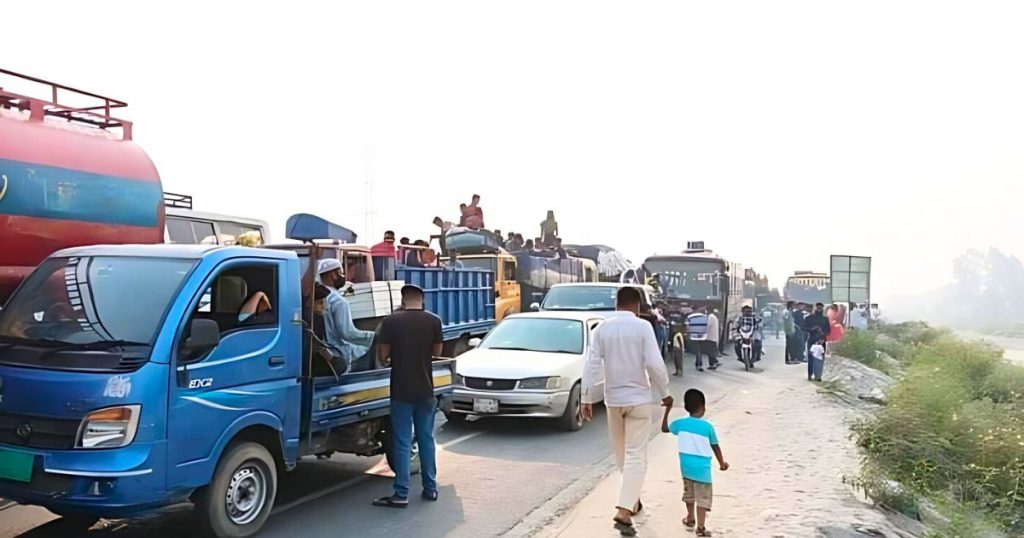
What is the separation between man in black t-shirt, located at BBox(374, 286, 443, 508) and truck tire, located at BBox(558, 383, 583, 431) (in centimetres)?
380

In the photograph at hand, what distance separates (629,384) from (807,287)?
1718 inches

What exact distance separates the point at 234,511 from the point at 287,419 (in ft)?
2.44

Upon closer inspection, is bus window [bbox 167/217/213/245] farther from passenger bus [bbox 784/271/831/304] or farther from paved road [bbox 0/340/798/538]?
passenger bus [bbox 784/271/831/304]

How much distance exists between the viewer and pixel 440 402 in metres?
8.26

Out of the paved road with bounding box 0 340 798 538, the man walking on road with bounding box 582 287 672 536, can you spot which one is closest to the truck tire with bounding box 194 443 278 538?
the paved road with bounding box 0 340 798 538

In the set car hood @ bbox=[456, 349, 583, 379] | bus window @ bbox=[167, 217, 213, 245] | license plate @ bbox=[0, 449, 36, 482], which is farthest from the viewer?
bus window @ bbox=[167, 217, 213, 245]

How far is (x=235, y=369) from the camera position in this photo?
5.57 meters

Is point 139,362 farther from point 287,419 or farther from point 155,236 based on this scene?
point 155,236

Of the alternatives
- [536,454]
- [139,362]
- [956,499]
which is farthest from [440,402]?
[956,499]

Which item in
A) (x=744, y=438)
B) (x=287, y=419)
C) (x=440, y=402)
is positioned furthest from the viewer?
(x=744, y=438)

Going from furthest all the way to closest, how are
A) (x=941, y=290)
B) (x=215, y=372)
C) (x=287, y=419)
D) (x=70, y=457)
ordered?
1. (x=941, y=290)
2. (x=287, y=419)
3. (x=215, y=372)
4. (x=70, y=457)

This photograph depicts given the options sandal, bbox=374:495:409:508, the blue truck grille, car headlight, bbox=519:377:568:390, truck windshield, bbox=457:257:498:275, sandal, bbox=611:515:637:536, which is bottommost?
sandal, bbox=374:495:409:508

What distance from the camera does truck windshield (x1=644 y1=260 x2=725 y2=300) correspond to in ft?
76.8

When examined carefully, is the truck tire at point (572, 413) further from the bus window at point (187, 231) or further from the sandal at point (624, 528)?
the bus window at point (187, 231)
